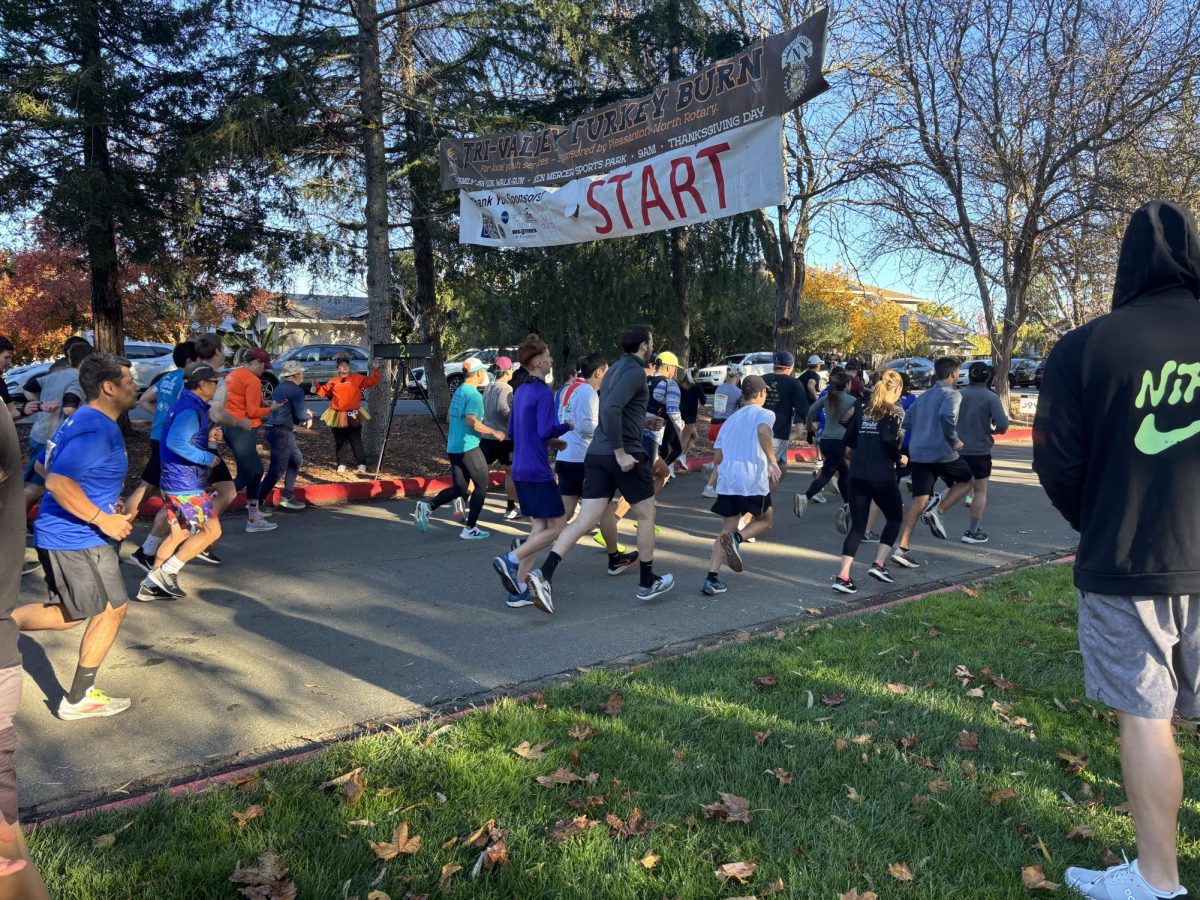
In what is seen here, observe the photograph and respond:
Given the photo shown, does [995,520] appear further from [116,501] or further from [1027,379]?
[1027,379]

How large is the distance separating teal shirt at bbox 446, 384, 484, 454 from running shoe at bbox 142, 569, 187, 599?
2821mm

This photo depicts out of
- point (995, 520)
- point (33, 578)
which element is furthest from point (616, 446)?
point (995, 520)

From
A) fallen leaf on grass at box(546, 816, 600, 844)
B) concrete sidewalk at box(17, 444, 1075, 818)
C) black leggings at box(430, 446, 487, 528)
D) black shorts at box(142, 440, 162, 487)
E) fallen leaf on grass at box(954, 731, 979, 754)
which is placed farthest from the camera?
black leggings at box(430, 446, 487, 528)

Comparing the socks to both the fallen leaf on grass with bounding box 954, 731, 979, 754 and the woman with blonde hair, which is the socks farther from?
the woman with blonde hair

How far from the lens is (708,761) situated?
3.48m

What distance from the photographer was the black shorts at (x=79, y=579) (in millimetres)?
3984

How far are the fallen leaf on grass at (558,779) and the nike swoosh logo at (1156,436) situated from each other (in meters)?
2.37

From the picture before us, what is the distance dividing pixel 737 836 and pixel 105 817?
2.37 metres

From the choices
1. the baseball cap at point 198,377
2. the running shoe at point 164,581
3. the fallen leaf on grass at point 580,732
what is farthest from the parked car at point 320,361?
the fallen leaf on grass at point 580,732

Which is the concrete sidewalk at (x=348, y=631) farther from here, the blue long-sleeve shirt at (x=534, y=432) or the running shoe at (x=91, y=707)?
the blue long-sleeve shirt at (x=534, y=432)

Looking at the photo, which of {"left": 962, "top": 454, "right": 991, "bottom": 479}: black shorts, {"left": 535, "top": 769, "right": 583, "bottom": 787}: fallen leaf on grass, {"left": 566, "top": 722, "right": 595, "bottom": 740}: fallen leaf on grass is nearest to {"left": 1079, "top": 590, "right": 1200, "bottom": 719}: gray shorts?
{"left": 535, "top": 769, "right": 583, "bottom": 787}: fallen leaf on grass

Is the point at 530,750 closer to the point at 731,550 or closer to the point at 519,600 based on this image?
the point at 519,600

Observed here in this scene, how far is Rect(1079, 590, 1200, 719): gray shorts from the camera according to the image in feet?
8.13

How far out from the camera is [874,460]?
6449mm
